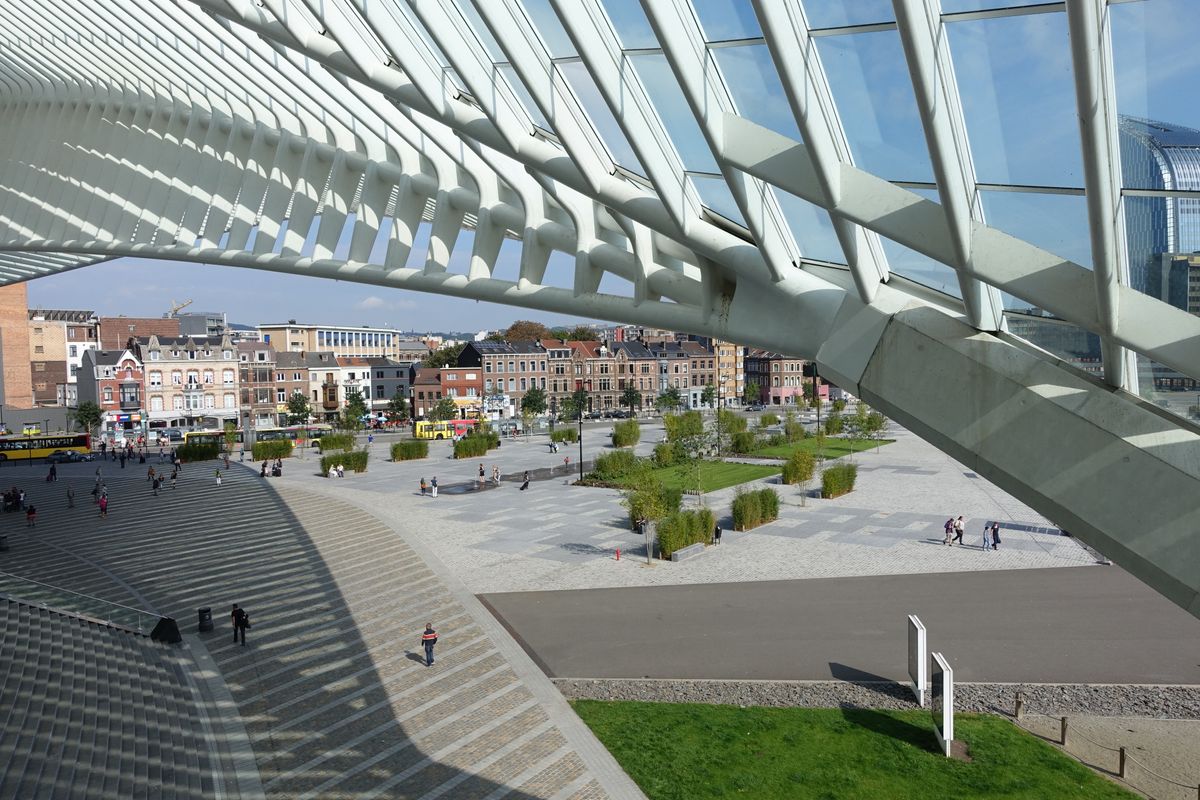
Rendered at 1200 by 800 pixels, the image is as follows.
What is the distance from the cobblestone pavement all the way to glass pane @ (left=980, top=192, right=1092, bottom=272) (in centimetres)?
1669

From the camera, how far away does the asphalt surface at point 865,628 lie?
1464cm

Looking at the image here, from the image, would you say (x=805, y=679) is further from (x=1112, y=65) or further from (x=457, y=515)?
(x=457, y=515)

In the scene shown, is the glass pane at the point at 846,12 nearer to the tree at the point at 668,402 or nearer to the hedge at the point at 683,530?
the hedge at the point at 683,530

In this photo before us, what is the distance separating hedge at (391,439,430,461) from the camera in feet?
157

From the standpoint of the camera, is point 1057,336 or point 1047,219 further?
point 1057,336

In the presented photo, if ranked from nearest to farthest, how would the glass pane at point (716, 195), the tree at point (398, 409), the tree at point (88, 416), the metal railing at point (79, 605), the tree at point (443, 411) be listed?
the glass pane at point (716, 195)
the metal railing at point (79, 605)
the tree at point (88, 416)
the tree at point (443, 411)
the tree at point (398, 409)

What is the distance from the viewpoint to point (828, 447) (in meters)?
50.5

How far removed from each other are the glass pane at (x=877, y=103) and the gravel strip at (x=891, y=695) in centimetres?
1032

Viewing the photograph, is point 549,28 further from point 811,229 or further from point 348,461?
point 348,461

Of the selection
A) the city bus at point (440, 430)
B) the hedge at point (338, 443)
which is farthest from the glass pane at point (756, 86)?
the city bus at point (440, 430)

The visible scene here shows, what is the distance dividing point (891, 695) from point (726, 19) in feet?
38.7

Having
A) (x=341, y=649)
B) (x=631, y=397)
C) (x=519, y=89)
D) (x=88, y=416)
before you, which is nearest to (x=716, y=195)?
(x=519, y=89)

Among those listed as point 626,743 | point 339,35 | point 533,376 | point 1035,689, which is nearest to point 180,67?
point 339,35

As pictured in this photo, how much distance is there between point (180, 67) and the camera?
559 inches
